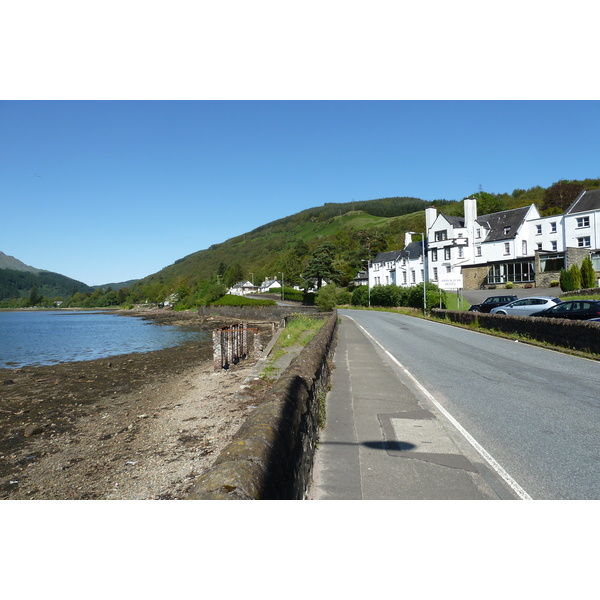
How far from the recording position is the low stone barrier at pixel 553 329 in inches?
563

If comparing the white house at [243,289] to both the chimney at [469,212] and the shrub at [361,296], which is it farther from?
the chimney at [469,212]

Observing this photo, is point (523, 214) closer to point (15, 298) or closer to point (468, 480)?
point (468, 480)

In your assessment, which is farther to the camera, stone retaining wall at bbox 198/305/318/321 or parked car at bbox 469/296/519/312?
stone retaining wall at bbox 198/305/318/321

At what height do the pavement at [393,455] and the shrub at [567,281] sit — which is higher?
the shrub at [567,281]

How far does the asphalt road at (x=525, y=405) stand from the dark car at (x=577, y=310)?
495cm

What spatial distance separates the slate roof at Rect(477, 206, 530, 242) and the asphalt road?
4325 cm

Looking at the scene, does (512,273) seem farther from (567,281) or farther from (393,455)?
(393,455)

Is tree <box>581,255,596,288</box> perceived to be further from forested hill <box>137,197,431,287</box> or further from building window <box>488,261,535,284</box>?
forested hill <box>137,197,431,287</box>

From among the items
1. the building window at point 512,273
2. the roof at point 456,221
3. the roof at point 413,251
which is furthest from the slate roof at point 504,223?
the roof at point 413,251

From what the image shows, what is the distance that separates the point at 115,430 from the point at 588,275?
4173 cm

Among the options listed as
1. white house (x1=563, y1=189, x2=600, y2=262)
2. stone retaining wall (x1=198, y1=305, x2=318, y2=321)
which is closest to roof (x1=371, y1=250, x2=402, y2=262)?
stone retaining wall (x1=198, y1=305, x2=318, y2=321)

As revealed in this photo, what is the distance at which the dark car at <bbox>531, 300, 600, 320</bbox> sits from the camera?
1914cm

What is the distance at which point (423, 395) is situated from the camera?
930 centimetres

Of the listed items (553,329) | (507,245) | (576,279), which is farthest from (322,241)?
(553,329)
